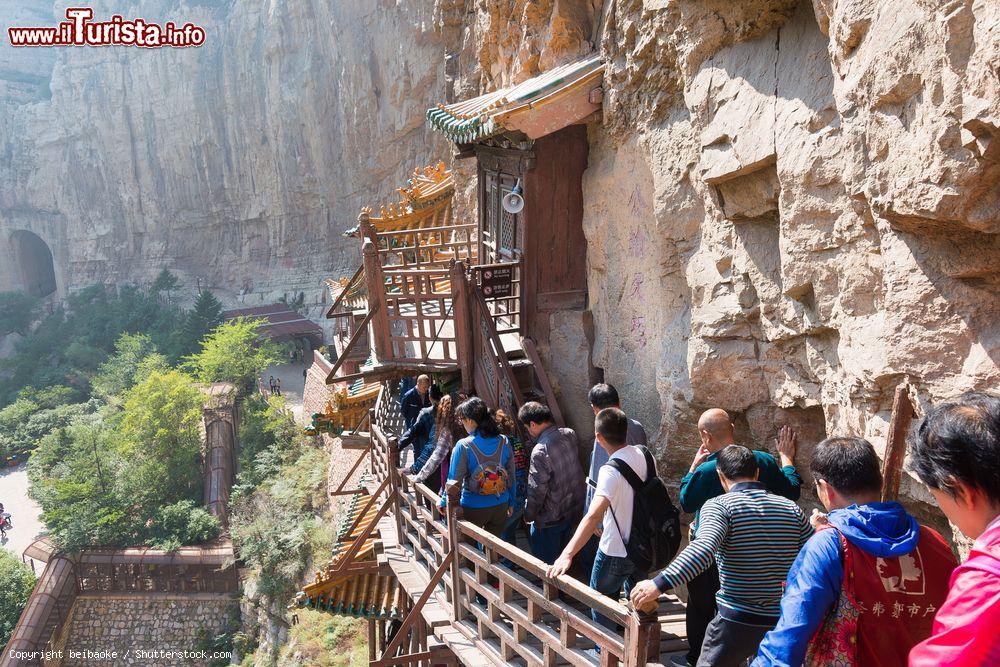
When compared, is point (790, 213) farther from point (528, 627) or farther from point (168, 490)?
point (168, 490)

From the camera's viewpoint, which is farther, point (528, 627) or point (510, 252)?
point (510, 252)

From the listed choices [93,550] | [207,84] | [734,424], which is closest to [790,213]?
[734,424]

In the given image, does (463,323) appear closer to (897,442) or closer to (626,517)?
(626,517)

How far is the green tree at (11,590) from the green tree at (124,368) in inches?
342

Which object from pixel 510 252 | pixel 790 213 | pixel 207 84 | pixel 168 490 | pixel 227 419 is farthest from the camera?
pixel 207 84

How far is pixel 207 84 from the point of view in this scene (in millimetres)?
39500

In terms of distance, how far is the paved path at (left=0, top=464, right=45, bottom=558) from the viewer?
75.8ft

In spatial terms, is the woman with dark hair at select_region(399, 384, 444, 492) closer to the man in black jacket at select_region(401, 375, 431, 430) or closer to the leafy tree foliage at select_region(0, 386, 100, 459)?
the man in black jacket at select_region(401, 375, 431, 430)

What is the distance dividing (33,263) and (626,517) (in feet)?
184

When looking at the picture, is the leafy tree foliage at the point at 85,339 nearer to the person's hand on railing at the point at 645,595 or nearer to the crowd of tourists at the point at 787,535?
the crowd of tourists at the point at 787,535

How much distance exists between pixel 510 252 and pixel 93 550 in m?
17.4

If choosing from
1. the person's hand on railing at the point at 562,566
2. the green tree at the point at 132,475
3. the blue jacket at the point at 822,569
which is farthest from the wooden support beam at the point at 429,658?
the green tree at the point at 132,475

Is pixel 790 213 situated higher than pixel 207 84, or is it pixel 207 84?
pixel 207 84

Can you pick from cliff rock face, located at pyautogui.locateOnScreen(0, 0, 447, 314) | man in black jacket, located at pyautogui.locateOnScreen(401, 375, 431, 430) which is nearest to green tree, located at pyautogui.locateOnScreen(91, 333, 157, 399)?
cliff rock face, located at pyautogui.locateOnScreen(0, 0, 447, 314)
